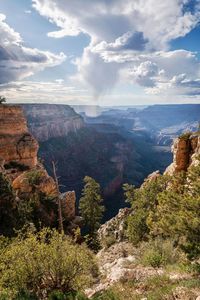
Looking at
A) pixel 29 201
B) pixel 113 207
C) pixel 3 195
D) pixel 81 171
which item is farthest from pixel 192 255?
pixel 81 171

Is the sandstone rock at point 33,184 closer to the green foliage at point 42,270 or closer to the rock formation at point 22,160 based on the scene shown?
the rock formation at point 22,160

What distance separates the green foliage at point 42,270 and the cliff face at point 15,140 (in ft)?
161

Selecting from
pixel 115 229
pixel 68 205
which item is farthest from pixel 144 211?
pixel 68 205

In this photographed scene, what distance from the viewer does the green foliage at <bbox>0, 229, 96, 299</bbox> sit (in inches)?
528

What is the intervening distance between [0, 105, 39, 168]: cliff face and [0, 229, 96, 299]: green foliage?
49.2 metres

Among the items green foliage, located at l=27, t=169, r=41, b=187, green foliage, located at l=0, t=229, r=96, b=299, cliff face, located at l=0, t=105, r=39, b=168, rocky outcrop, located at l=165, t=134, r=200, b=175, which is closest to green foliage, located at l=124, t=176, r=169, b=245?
rocky outcrop, located at l=165, t=134, r=200, b=175

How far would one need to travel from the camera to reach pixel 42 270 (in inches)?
541

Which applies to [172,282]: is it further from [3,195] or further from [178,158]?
[178,158]

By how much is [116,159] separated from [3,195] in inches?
6099

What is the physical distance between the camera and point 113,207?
405 feet

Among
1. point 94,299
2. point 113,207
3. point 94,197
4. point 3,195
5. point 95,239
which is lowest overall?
point 113,207

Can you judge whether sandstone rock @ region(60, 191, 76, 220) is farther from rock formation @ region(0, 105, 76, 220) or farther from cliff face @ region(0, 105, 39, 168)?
cliff face @ region(0, 105, 39, 168)

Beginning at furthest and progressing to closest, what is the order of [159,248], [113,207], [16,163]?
[113,207] → [16,163] → [159,248]

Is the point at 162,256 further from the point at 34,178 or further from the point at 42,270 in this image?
the point at 34,178
